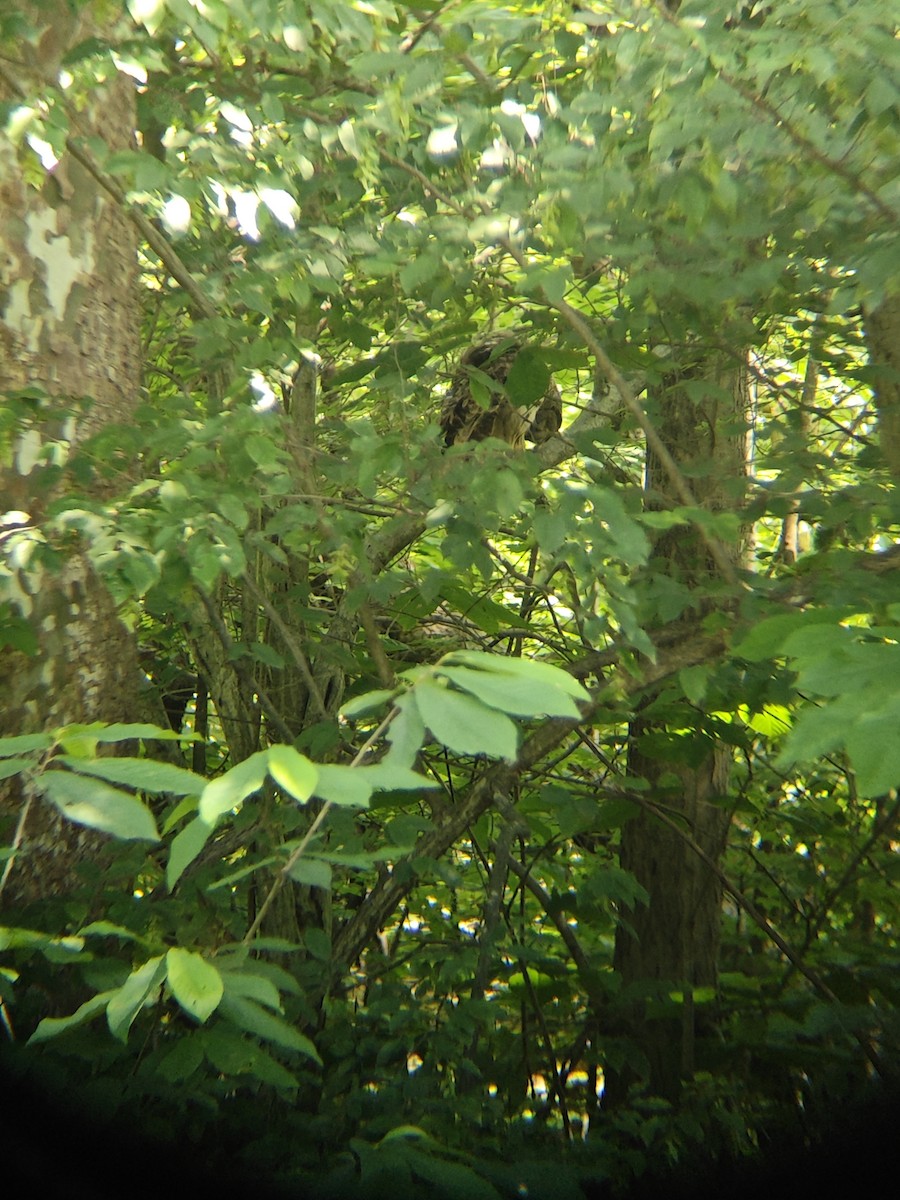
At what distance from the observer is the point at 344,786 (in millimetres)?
948

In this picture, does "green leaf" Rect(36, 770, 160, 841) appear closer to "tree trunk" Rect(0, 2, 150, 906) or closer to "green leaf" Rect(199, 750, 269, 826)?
"green leaf" Rect(199, 750, 269, 826)

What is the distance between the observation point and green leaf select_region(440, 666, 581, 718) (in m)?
0.90

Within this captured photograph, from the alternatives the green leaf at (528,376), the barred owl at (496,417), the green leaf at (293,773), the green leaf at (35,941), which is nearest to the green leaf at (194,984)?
the green leaf at (293,773)

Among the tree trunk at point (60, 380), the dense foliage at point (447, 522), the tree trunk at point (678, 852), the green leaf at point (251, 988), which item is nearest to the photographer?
the green leaf at point (251, 988)

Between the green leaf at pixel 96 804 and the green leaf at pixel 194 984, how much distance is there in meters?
0.14

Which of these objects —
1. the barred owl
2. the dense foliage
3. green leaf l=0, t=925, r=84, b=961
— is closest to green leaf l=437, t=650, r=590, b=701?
the dense foliage

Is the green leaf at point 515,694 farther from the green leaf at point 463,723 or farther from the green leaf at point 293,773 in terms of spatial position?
the green leaf at point 293,773

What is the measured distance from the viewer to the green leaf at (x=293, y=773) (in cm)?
90

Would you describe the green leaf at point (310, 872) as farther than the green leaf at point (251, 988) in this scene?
Yes

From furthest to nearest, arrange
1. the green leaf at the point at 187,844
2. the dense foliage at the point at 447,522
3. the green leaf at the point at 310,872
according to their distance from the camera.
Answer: the dense foliage at the point at 447,522 → the green leaf at the point at 310,872 → the green leaf at the point at 187,844

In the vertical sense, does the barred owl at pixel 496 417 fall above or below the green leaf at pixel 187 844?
above

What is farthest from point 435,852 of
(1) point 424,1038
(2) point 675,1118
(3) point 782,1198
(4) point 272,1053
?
(3) point 782,1198

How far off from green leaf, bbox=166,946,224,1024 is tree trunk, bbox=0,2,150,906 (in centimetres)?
125

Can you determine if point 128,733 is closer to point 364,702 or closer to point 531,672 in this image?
point 364,702
